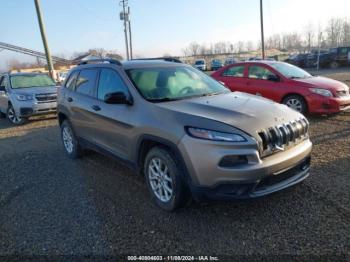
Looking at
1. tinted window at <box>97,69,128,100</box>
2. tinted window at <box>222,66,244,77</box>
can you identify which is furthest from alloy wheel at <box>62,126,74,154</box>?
tinted window at <box>222,66,244,77</box>

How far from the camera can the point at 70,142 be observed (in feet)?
19.3

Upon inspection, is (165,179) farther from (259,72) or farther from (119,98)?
(259,72)

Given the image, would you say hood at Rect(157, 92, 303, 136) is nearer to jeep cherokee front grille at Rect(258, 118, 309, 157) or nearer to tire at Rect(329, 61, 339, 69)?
jeep cherokee front grille at Rect(258, 118, 309, 157)

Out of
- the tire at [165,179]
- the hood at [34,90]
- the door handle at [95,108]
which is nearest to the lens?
the tire at [165,179]

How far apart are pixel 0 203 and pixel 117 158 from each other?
166cm

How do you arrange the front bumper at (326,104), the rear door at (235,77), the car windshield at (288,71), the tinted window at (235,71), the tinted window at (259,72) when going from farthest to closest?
the tinted window at (235,71), the rear door at (235,77), the tinted window at (259,72), the car windshield at (288,71), the front bumper at (326,104)

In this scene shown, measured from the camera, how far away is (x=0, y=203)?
13.6 feet

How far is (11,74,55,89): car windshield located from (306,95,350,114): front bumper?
28.7ft

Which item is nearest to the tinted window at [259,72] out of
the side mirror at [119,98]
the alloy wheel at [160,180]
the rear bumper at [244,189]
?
the side mirror at [119,98]

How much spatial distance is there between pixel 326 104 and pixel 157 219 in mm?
5889

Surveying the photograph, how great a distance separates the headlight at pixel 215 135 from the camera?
2980 mm

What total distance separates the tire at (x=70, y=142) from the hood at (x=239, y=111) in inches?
105

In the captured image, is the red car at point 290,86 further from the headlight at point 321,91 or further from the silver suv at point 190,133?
the silver suv at point 190,133

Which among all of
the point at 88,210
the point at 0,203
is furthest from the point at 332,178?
the point at 0,203
